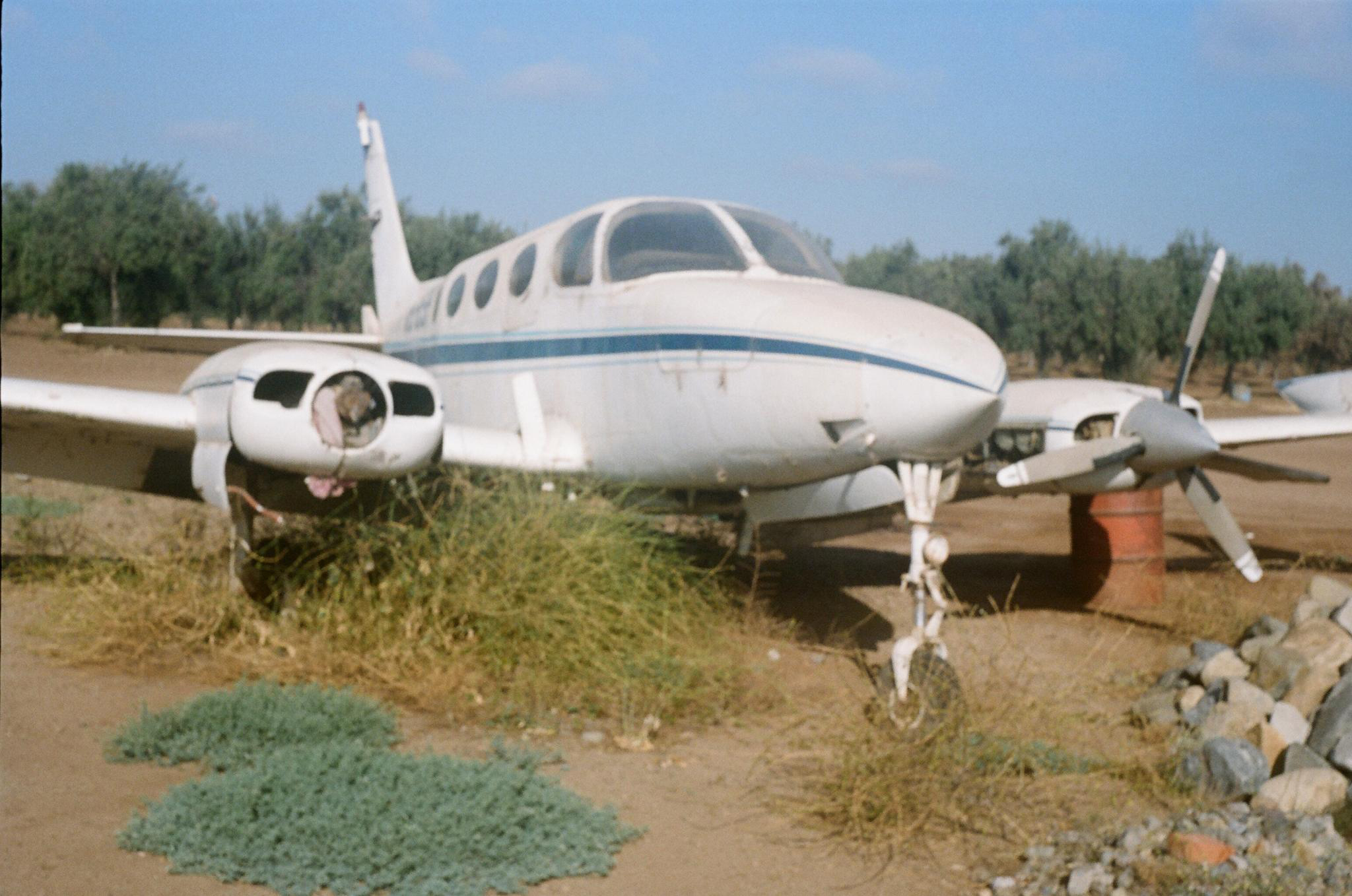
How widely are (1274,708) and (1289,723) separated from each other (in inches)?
5.7

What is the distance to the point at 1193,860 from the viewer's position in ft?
13.7

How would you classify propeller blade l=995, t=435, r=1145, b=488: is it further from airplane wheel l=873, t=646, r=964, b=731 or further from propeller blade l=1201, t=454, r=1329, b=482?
airplane wheel l=873, t=646, r=964, b=731

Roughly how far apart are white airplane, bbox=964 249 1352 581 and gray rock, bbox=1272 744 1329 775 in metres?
2.77

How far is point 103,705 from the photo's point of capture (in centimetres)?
608

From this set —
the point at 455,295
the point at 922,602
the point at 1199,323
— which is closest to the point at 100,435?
the point at 455,295

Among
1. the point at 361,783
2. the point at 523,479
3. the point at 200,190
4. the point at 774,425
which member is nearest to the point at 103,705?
the point at 361,783

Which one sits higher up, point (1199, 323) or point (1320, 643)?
point (1199, 323)

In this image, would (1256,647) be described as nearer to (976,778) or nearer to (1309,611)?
(1309,611)

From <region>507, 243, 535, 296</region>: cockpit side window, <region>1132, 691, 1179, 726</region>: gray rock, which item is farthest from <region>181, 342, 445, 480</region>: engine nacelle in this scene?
<region>1132, 691, 1179, 726</region>: gray rock

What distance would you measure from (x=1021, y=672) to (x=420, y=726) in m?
3.58

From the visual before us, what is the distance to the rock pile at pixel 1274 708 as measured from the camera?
512 cm

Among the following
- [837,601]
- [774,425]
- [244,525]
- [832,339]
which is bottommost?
[837,601]

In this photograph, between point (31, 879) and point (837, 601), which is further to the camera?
point (837, 601)

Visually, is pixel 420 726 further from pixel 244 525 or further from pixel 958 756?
pixel 958 756
